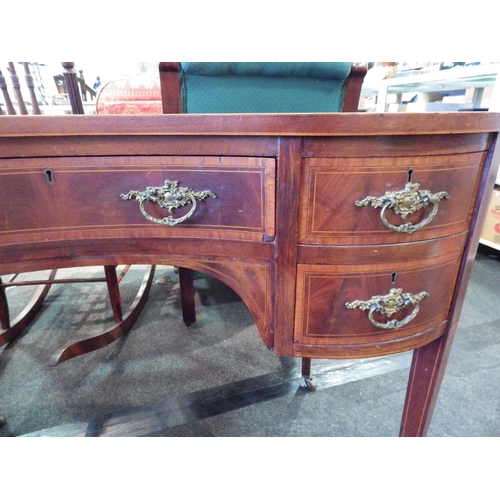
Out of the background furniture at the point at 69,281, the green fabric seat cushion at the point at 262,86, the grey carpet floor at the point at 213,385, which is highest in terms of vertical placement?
the green fabric seat cushion at the point at 262,86

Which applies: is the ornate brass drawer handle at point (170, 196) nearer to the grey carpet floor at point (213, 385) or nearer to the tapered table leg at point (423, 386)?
the tapered table leg at point (423, 386)

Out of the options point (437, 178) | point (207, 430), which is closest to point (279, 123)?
point (437, 178)

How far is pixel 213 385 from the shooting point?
3.56ft

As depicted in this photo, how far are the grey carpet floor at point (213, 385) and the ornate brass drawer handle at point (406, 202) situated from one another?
0.68 m

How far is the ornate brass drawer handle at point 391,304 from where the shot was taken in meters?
0.53

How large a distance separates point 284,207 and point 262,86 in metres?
0.48

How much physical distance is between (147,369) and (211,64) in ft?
3.22

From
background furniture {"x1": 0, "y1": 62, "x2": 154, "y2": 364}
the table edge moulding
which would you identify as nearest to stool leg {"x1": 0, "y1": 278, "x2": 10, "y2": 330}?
background furniture {"x1": 0, "y1": 62, "x2": 154, "y2": 364}

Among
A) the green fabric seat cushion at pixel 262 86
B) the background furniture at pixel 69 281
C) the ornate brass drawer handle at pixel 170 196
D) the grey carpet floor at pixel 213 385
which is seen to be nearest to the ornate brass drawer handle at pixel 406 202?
the ornate brass drawer handle at pixel 170 196

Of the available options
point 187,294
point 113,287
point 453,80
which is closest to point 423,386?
point 187,294

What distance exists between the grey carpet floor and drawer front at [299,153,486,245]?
662mm

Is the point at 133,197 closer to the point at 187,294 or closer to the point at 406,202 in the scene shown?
the point at 406,202

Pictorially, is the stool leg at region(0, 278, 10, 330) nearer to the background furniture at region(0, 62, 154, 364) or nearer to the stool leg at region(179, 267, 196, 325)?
the background furniture at region(0, 62, 154, 364)
